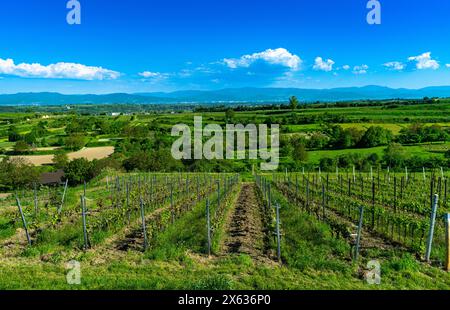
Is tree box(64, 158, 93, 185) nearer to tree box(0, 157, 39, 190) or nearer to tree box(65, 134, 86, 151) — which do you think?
tree box(0, 157, 39, 190)

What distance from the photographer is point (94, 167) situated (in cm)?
4006

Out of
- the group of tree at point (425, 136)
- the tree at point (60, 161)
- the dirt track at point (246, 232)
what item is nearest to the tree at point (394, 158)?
the group of tree at point (425, 136)

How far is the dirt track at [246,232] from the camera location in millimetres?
9422

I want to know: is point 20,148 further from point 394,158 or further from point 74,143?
point 394,158

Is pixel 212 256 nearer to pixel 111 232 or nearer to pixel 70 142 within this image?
pixel 111 232

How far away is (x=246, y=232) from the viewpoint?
11250 millimetres

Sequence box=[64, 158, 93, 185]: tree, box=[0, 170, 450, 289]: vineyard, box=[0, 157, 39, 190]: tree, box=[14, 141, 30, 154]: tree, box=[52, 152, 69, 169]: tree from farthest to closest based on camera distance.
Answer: box=[14, 141, 30, 154]: tree, box=[52, 152, 69, 169]: tree, box=[0, 157, 39, 190]: tree, box=[64, 158, 93, 185]: tree, box=[0, 170, 450, 289]: vineyard

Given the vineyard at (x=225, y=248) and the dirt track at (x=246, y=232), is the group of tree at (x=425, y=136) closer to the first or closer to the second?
the vineyard at (x=225, y=248)

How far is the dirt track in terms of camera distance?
30.9 feet

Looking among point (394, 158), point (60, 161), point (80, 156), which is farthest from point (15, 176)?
point (394, 158)

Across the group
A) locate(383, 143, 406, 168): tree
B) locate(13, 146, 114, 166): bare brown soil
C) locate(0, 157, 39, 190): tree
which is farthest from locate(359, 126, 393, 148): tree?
locate(0, 157, 39, 190): tree

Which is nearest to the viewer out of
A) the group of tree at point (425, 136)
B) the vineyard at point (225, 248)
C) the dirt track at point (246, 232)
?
the vineyard at point (225, 248)

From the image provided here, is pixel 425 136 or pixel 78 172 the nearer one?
pixel 78 172
